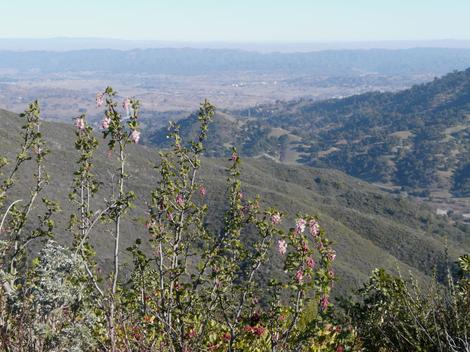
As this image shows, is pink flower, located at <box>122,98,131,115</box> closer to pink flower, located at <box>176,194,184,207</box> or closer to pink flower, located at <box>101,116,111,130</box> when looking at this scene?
pink flower, located at <box>101,116,111,130</box>

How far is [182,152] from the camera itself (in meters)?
6.27

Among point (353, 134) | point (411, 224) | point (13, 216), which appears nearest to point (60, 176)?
point (13, 216)

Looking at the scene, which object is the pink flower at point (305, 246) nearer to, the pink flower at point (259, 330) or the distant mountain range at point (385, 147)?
the pink flower at point (259, 330)

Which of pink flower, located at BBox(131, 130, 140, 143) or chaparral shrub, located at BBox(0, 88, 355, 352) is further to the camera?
pink flower, located at BBox(131, 130, 140, 143)

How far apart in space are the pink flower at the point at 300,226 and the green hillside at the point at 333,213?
76.7 ft

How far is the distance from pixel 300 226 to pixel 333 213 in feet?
190

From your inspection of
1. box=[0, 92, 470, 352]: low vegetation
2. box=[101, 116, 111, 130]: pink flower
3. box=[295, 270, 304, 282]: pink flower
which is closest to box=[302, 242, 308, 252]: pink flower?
box=[0, 92, 470, 352]: low vegetation

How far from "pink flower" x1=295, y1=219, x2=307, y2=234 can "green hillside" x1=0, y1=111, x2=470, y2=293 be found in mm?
23376

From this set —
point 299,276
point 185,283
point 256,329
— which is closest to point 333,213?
point 256,329

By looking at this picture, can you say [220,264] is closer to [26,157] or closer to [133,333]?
[133,333]

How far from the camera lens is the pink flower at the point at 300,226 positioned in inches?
208

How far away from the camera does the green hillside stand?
137 ft

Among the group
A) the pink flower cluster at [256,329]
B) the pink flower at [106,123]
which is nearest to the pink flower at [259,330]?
the pink flower cluster at [256,329]

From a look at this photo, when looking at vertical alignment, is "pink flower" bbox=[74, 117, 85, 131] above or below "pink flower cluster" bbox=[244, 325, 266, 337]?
above
